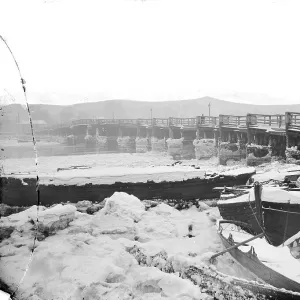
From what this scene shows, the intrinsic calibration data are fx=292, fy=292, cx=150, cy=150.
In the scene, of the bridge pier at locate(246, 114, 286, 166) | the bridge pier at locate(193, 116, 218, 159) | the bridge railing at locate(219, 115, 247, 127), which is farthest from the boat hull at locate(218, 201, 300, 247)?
the bridge railing at locate(219, 115, 247, 127)

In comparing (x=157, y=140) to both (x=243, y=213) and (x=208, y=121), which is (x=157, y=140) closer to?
(x=243, y=213)

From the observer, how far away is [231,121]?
1090 cm

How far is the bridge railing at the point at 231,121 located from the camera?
1009cm

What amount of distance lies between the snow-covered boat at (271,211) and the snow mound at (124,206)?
3.79 ft

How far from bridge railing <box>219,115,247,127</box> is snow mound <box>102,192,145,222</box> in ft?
23.9

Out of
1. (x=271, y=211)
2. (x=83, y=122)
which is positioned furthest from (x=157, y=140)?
(x=271, y=211)

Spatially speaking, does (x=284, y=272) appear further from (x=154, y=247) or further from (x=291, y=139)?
(x=291, y=139)

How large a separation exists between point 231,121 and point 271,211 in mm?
8141

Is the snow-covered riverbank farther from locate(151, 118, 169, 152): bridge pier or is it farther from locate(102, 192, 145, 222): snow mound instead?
locate(151, 118, 169, 152): bridge pier

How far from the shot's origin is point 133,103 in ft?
14.3

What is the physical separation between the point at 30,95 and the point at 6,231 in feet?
4.91

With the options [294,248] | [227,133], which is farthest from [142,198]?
[227,133]

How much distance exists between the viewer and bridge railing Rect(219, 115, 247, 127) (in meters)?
10.1

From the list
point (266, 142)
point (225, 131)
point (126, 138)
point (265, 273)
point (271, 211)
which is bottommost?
point (265, 273)
